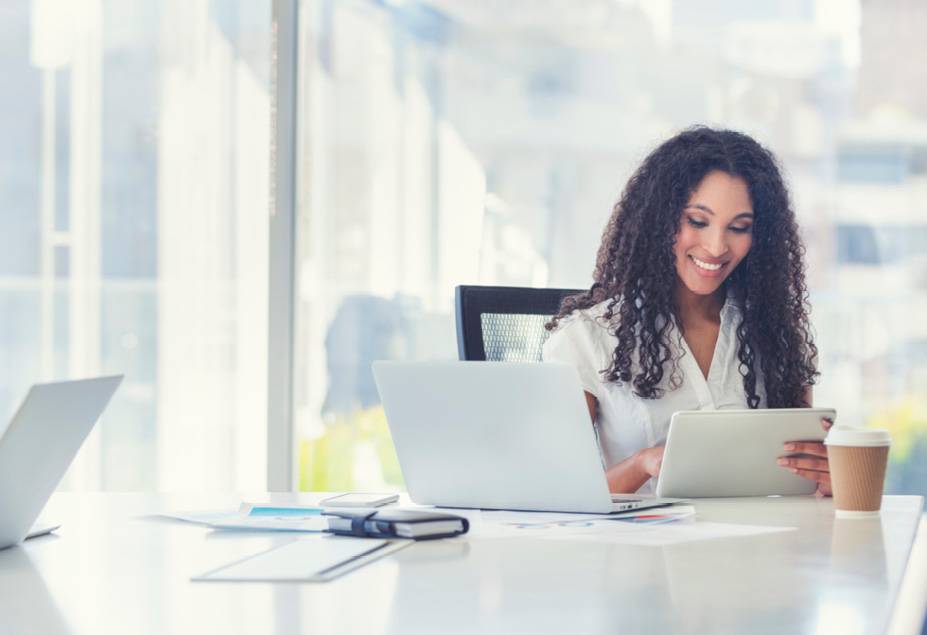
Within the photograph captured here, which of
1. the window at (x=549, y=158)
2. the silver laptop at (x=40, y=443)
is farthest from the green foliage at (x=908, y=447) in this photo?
the silver laptop at (x=40, y=443)

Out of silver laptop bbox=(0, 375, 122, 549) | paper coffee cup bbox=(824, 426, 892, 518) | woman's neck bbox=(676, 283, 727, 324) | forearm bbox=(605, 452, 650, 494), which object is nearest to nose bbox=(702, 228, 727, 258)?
woman's neck bbox=(676, 283, 727, 324)

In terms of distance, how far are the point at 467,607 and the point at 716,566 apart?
0.98 ft

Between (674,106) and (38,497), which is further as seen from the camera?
(674,106)

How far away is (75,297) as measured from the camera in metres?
3.74

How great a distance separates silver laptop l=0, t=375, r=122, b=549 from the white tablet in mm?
740

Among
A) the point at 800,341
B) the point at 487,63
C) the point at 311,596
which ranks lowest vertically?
the point at 311,596

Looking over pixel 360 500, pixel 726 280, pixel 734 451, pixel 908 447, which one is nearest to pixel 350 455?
pixel 908 447

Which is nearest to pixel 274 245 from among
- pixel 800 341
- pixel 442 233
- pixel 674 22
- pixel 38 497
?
pixel 442 233

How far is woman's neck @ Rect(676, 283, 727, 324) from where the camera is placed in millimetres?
2387

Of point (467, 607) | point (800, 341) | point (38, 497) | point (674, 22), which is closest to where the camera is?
point (467, 607)

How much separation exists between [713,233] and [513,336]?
419 millimetres

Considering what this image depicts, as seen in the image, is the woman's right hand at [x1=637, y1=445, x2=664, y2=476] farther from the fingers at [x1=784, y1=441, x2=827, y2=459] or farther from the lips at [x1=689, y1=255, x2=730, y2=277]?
the lips at [x1=689, y1=255, x2=730, y2=277]

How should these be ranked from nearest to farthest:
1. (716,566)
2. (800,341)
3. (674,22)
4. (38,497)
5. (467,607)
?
1. (467,607)
2. (716,566)
3. (38,497)
4. (800,341)
5. (674,22)

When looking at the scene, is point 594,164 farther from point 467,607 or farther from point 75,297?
point 467,607
